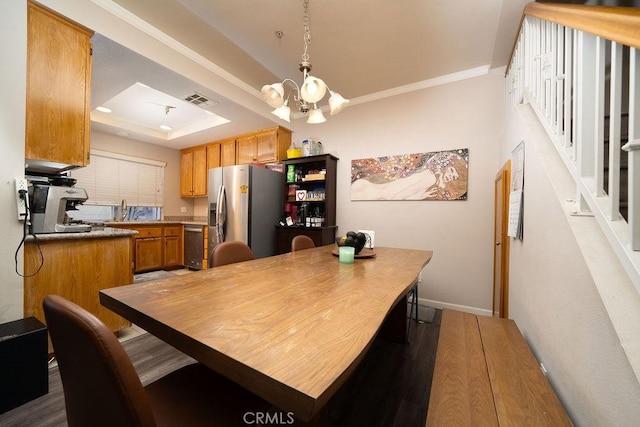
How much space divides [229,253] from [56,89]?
184 cm

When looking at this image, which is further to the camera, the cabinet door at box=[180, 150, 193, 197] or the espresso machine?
the cabinet door at box=[180, 150, 193, 197]

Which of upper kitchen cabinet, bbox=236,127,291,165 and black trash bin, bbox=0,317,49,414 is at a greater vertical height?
upper kitchen cabinet, bbox=236,127,291,165

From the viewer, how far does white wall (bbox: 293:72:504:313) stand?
2795 millimetres

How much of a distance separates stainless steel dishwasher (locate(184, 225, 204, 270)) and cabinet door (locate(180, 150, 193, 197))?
3.26 feet

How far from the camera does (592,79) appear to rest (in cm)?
95

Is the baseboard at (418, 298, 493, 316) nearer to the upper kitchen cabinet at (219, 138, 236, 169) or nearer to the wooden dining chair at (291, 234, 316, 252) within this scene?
the wooden dining chair at (291, 234, 316, 252)

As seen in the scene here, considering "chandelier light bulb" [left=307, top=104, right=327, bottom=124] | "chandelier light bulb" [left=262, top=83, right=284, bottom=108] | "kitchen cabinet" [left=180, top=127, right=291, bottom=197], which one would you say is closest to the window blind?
"kitchen cabinet" [left=180, top=127, right=291, bottom=197]

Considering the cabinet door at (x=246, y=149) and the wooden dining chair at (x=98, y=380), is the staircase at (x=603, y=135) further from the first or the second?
the cabinet door at (x=246, y=149)

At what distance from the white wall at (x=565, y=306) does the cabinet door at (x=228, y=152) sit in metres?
4.32

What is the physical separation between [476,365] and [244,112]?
12.0 ft

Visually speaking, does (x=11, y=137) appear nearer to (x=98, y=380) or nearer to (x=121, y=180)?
(x=98, y=380)

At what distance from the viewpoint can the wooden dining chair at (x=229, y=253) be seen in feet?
5.29

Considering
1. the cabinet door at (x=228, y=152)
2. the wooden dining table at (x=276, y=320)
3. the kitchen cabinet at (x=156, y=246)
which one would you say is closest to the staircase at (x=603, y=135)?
the wooden dining table at (x=276, y=320)

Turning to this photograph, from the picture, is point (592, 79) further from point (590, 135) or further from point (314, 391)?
point (314, 391)
